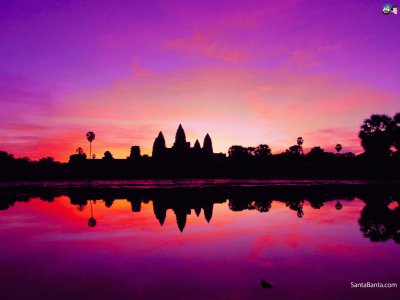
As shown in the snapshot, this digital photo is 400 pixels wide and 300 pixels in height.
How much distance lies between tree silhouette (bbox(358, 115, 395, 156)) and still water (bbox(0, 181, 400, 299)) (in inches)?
2278

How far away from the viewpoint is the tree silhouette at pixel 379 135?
2817 inches

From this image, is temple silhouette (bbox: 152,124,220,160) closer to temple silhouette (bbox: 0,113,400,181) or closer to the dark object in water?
temple silhouette (bbox: 0,113,400,181)

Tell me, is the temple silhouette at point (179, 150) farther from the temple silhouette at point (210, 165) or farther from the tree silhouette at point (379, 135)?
the tree silhouette at point (379, 135)

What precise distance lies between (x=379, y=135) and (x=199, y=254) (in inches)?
2807

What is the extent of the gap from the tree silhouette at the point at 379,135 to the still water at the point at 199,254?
190 ft

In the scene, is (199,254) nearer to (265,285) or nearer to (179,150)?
(265,285)

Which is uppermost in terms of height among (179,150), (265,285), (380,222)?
(179,150)

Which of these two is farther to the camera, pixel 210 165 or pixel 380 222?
pixel 210 165

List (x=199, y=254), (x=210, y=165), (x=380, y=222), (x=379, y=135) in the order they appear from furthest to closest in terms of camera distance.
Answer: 1. (x=210, y=165)
2. (x=379, y=135)
3. (x=380, y=222)
4. (x=199, y=254)

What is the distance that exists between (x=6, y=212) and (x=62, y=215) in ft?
12.4

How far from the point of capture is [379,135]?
72125 millimetres

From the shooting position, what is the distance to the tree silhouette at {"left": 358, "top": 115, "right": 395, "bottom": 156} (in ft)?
235

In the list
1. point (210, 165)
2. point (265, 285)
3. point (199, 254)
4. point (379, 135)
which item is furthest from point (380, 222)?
point (210, 165)

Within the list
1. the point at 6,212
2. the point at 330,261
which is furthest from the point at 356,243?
the point at 6,212
